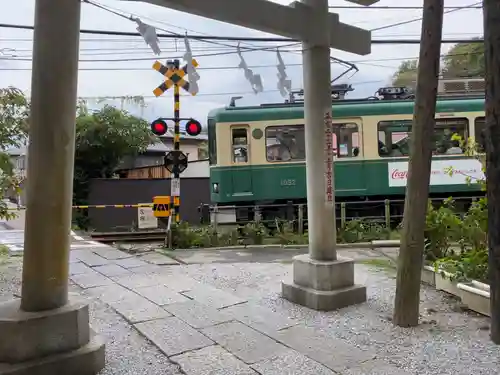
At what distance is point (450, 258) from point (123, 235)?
8.74 metres

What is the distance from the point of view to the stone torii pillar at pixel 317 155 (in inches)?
184

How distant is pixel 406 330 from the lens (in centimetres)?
402

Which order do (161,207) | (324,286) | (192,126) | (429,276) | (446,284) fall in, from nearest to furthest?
1. (324,286)
2. (446,284)
3. (429,276)
4. (192,126)
5. (161,207)

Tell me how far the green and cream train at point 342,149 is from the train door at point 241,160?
0.08ft

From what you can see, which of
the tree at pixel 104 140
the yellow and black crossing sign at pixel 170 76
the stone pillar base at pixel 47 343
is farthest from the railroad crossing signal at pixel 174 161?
the tree at pixel 104 140

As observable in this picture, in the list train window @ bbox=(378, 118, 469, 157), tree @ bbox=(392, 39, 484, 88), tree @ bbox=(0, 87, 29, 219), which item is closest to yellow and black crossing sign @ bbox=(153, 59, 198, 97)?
tree @ bbox=(0, 87, 29, 219)

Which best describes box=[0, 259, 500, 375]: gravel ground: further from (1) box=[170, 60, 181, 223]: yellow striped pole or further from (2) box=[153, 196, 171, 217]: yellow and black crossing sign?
(2) box=[153, 196, 171, 217]: yellow and black crossing sign

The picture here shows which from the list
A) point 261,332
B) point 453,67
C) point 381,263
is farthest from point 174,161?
point 453,67

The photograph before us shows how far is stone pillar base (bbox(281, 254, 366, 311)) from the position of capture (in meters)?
4.59

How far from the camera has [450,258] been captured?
17.6 feet

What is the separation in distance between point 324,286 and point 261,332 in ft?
3.26

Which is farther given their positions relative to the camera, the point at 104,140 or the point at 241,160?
the point at 104,140

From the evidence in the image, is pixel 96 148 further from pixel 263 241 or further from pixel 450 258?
pixel 450 258

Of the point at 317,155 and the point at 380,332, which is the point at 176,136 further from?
the point at 380,332
